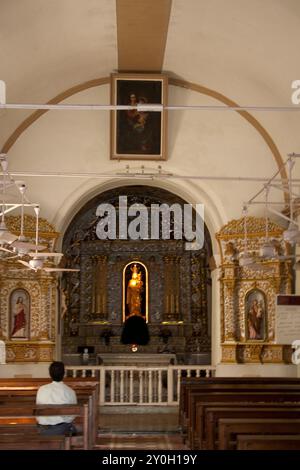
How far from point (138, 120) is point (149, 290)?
842 centimetres

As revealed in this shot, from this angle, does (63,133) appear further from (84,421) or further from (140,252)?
(84,421)

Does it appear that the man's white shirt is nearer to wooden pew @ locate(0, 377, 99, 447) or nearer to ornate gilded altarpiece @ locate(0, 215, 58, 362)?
wooden pew @ locate(0, 377, 99, 447)

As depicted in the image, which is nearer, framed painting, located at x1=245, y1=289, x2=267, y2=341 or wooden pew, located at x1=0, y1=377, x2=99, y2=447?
wooden pew, located at x1=0, y1=377, x2=99, y2=447

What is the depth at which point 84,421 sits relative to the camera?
9227 mm

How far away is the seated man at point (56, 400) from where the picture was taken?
28.5 feet

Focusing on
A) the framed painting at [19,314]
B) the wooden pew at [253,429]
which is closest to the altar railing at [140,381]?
the framed painting at [19,314]

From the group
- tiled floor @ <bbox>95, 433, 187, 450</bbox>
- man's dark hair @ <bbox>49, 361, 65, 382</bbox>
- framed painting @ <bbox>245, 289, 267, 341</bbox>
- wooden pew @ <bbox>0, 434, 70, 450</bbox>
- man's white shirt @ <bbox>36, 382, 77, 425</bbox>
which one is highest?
framed painting @ <bbox>245, 289, 267, 341</bbox>

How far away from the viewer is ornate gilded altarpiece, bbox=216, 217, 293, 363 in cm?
1712

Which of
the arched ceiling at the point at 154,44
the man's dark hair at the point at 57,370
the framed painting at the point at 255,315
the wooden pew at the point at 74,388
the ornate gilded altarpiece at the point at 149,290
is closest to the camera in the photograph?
the man's dark hair at the point at 57,370

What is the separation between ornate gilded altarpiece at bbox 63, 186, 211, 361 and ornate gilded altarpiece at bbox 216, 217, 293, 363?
5.99 meters

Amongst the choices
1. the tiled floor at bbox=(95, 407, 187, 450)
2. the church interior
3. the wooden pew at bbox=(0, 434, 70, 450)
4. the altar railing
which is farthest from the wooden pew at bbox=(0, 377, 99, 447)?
the wooden pew at bbox=(0, 434, 70, 450)

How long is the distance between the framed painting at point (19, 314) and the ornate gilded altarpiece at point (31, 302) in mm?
21

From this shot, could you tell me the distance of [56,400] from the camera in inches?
354

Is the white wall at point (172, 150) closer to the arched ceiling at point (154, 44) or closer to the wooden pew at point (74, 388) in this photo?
the arched ceiling at point (154, 44)
